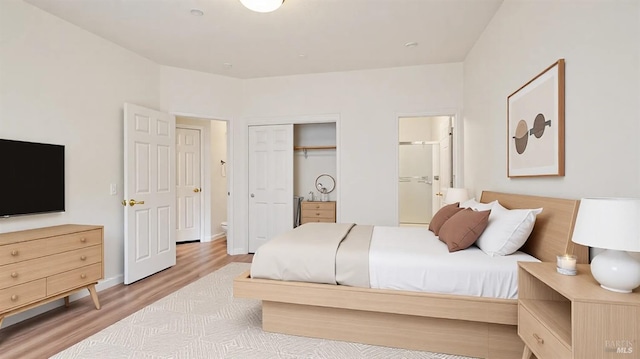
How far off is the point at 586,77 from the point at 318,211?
3.68 m

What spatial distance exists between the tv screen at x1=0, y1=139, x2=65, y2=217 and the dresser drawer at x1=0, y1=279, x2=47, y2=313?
599 millimetres

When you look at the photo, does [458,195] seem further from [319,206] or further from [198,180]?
[198,180]

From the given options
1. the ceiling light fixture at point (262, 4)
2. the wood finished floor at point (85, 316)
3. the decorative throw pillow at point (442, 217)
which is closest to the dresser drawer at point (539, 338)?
the decorative throw pillow at point (442, 217)

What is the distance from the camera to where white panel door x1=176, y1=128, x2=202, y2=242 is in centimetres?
559

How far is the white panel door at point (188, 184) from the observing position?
5590 millimetres

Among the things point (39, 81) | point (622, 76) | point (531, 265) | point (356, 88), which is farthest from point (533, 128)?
point (39, 81)

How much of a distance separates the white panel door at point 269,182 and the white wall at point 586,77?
285cm

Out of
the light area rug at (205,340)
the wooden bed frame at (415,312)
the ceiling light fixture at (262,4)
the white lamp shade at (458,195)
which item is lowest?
the light area rug at (205,340)

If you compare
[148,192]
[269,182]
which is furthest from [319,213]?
[148,192]

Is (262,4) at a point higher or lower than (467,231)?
higher

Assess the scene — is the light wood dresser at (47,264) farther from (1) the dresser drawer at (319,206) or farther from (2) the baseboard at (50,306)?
(1) the dresser drawer at (319,206)

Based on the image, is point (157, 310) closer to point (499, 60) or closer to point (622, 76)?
point (622, 76)

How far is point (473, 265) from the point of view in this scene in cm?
193

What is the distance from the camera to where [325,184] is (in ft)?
17.6
